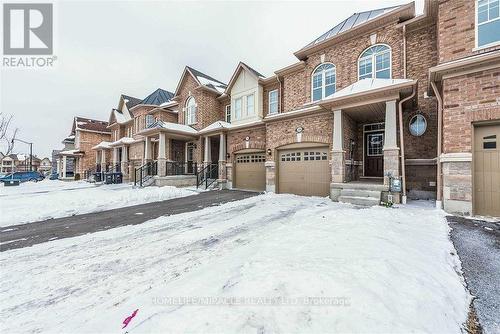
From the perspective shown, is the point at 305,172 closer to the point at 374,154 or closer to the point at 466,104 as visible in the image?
the point at 374,154

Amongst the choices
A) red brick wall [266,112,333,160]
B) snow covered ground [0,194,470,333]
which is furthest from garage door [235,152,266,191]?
snow covered ground [0,194,470,333]

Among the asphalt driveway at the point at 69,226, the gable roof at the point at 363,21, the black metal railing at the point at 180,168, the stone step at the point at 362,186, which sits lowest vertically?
the asphalt driveway at the point at 69,226

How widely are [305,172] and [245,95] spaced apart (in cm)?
797

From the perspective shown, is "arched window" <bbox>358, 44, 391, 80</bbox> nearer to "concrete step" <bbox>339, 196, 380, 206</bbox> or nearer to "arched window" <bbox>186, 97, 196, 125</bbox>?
"concrete step" <bbox>339, 196, 380, 206</bbox>

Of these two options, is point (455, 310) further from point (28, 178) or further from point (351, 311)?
point (28, 178)

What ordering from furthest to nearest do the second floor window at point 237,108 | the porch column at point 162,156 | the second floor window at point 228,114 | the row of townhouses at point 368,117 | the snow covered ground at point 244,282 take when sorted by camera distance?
the second floor window at point 228,114 < the second floor window at point 237,108 < the porch column at point 162,156 < the row of townhouses at point 368,117 < the snow covered ground at point 244,282

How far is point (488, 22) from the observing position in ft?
20.5

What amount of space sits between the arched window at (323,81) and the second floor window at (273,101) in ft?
9.14

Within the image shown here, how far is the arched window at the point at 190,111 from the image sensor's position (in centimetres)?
1734

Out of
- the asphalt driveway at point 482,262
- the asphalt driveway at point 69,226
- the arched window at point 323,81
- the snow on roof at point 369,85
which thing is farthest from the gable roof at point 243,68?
the asphalt driveway at point 482,262

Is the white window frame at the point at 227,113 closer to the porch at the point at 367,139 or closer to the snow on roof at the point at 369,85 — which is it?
the porch at the point at 367,139

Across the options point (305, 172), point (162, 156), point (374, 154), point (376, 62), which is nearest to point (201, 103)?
point (162, 156)

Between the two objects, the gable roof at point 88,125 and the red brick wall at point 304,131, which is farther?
the gable roof at point 88,125

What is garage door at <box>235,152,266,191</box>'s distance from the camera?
41.7 ft
